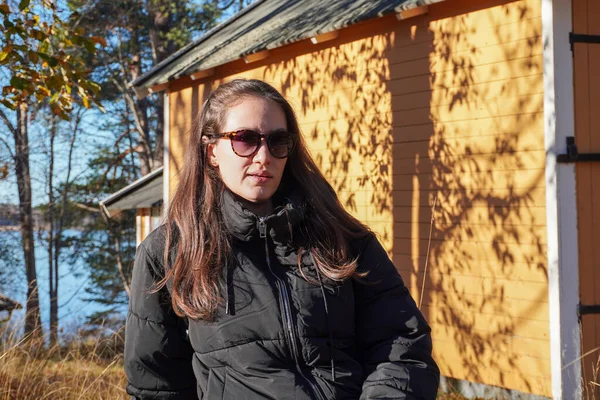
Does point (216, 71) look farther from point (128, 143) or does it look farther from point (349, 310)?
point (128, 143)

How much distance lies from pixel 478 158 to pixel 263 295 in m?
5.47

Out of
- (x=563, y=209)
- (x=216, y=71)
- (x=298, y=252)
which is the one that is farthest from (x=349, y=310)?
(x=216, y=71)

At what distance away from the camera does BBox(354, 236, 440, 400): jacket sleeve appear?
2.12 meters

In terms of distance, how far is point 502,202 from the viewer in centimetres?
702

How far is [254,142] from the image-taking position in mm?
2277

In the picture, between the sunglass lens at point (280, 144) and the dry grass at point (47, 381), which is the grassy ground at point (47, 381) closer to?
the dry grass at point (47, 381)

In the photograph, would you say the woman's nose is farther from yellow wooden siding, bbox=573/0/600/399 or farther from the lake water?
the lake water

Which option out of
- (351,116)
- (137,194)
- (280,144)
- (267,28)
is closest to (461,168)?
(351,116)

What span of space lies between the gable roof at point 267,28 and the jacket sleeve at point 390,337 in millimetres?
5452

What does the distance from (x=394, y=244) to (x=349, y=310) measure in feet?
20.2

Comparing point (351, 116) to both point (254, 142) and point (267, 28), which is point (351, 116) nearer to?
point (267, 28)

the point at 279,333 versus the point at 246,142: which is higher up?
the point at 246,142

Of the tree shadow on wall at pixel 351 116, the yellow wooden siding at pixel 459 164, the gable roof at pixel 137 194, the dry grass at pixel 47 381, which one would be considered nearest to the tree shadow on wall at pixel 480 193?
the yellow wooden siding at pixel 459 164

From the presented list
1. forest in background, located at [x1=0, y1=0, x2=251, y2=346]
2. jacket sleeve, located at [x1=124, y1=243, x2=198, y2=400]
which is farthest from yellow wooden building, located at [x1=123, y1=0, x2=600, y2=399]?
forest in background, located at [x1=0, y1=0, x2=251, y2=346]
